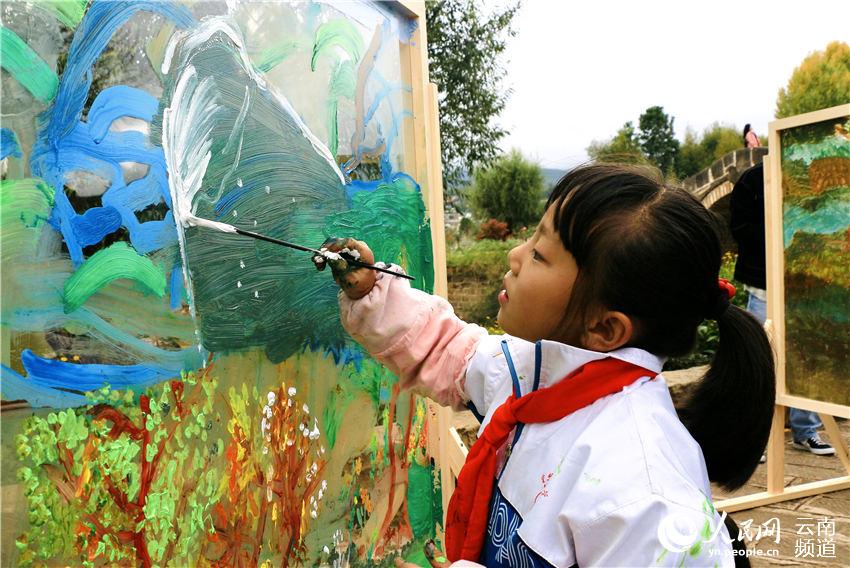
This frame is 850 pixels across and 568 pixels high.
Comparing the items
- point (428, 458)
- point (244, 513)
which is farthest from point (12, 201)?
point (428, 458)

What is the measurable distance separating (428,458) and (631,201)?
117 centimetres

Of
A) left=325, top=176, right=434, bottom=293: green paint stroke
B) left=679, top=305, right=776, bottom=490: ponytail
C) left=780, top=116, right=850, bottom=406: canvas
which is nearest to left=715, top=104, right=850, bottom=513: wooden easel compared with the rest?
left=780, top=116, right=850, bottom=406: canvas

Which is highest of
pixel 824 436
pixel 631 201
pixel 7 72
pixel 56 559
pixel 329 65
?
pixel 329 65

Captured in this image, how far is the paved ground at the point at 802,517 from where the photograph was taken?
Result: 3285 millimetres

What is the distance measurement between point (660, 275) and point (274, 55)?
90 centimetres

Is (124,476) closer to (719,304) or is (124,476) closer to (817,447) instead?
(719,304)

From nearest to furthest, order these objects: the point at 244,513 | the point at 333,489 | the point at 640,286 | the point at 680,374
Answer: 1. the point at 640,286
2. the point at 244,513
3. the point at 333,489
4. the point at 680,374

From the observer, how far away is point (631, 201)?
132 cm

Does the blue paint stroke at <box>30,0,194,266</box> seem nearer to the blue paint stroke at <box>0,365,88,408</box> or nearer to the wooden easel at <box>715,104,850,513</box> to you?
the blue paint stroke at <box>0,365,88,408</box>

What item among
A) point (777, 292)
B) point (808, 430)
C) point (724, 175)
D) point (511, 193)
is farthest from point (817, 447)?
point (511, 193)

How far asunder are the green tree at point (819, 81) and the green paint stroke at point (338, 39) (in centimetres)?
923

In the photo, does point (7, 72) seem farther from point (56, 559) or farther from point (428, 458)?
point (428, 458)

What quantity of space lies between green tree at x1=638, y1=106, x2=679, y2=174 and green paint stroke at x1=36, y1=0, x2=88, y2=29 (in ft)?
40.3

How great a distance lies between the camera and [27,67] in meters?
1.06
